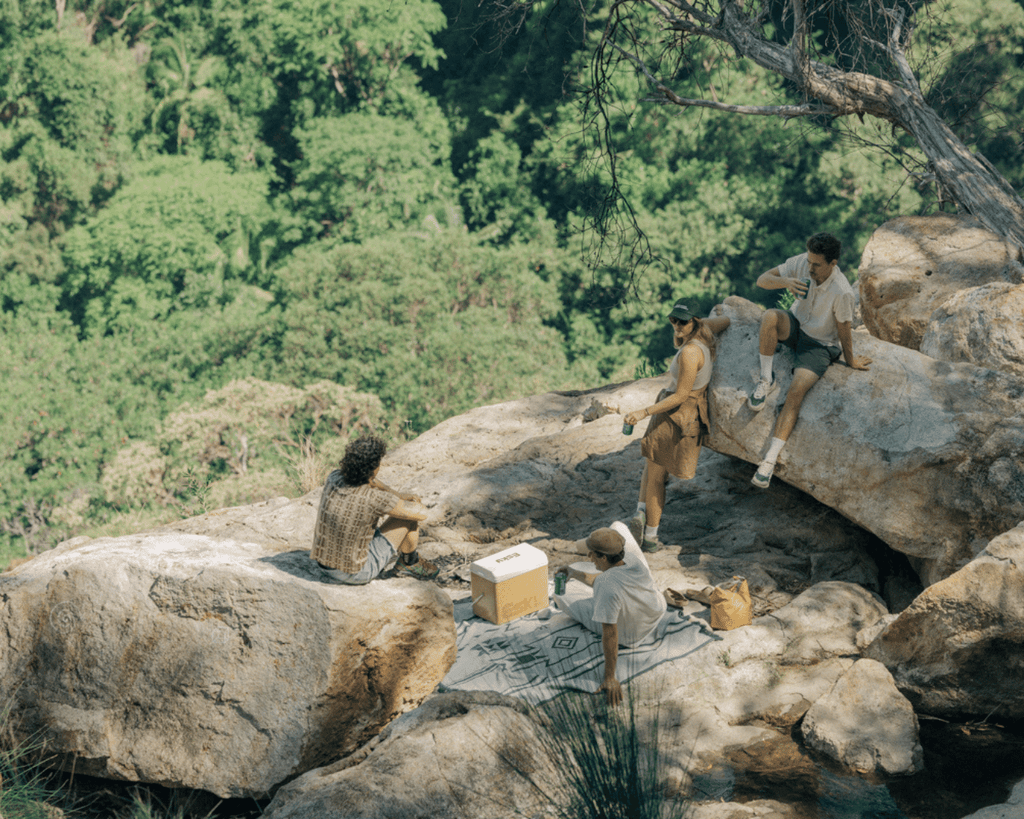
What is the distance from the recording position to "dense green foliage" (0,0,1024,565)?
15961mm

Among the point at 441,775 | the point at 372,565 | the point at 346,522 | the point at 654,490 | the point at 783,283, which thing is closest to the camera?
the point at 441,775

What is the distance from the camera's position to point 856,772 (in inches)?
139

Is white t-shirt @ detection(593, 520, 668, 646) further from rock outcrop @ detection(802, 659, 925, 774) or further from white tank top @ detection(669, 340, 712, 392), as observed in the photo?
white tank top @ detection(669, 340, 712, 392)

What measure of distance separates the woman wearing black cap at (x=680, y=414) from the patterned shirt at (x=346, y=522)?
1405 millimetres

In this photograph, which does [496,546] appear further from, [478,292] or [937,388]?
[478,292]

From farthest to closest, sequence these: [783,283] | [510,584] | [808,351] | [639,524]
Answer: [639,524] < [808,351] < [783,283] < [510,584]

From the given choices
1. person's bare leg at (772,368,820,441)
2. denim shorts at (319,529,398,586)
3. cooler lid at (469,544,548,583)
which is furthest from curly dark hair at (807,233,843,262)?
denim shorts at (319,529,398,586)

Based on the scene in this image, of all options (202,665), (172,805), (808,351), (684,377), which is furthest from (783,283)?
(172,805)

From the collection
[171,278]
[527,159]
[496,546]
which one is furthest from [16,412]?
[496,546]

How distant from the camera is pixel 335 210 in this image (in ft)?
69.3

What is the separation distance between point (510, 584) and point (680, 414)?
1.29m

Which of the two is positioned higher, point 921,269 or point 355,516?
point 921,269

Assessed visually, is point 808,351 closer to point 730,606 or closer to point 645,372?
point 730,606

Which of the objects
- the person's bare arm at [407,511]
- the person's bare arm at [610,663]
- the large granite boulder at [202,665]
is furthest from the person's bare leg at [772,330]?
the large granite boulder at [202,665]
